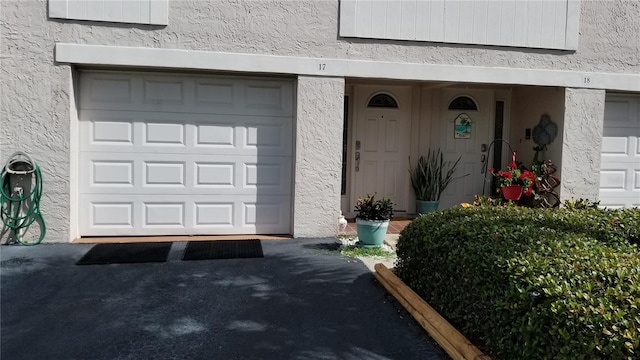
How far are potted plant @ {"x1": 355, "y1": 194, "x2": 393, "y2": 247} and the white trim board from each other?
1.89m

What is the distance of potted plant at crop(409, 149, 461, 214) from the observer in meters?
8.59

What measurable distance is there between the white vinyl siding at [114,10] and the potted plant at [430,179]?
183 inches

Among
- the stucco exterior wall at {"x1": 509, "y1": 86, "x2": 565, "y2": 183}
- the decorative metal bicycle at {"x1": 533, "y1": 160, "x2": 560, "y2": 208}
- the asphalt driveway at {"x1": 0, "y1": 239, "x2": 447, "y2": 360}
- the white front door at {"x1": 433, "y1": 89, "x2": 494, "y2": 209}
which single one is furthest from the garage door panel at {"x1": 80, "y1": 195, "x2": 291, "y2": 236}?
the stucco exterior wall at {"x1": 509, "y1": 86, "x2": 565, "y2": 183}

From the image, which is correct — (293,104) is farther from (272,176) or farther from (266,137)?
(272,176)

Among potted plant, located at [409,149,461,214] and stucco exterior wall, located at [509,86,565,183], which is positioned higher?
stucco exterior wall, located at [509,86,565,183]

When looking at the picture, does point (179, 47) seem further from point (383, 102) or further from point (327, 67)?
point (383, 102)

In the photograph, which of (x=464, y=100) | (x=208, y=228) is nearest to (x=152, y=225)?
(x=208, y=228)

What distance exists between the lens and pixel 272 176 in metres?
7.25

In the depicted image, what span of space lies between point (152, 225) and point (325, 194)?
241 centimetres

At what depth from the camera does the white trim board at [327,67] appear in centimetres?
649

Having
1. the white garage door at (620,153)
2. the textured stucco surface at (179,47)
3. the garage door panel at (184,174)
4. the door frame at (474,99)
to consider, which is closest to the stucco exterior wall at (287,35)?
the textured stucco surface at (179,47)

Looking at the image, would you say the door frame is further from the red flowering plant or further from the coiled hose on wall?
the coiled hose on wall

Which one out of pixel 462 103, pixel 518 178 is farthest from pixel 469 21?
pixel 518 178

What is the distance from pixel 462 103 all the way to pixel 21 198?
6904 millimetres
